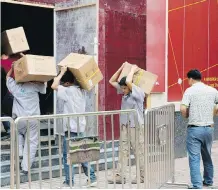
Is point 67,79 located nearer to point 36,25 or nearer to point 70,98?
point 70,98

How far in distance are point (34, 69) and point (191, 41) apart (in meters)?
5.59

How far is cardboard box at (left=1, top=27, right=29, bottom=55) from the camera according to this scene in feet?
23.8

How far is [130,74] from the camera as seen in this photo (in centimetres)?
755

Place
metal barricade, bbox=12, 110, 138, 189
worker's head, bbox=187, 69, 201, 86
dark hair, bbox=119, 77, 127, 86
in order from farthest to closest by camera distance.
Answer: dark hair, bbox=119, 77, 127, 86 < worker's head, bbox=187, 69, 201, 86 < metal barricade, bbox=12, 110, 138, 189

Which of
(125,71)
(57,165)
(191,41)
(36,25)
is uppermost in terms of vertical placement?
(36,25)

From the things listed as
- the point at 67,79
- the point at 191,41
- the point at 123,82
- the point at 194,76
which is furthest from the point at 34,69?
the point at 191,41

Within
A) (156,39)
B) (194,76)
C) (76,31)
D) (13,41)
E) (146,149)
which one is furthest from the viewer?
(156,39)

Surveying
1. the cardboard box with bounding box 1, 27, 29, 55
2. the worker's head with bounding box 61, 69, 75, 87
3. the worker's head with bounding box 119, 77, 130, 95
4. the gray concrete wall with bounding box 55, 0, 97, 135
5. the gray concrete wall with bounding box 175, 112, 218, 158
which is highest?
the gray concrete wall with bounding box 55, 0, 97, 135

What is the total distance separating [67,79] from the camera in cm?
714

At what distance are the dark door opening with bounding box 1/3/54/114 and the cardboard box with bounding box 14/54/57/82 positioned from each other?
3.53 meters

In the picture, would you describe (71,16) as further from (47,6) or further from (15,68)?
(15,68)

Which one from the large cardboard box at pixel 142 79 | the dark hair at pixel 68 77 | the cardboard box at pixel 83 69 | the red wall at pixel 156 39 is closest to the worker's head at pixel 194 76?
the large cardboard box at pixel 142 79

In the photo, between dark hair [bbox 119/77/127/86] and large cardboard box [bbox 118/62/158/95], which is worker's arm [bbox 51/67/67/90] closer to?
dark hair [bbox 119/77/127/86]

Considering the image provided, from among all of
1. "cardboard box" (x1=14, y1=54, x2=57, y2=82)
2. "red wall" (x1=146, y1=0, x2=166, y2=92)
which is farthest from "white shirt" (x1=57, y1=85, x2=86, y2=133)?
"red wall" (x1=146, y1=0, x2=166, y2=92)
